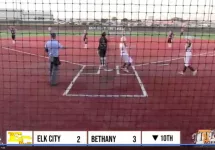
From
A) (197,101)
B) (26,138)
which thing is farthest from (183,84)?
(26,138)

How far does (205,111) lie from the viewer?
680cm

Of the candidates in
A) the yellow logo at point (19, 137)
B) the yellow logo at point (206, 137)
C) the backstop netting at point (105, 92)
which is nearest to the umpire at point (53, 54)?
the backstop netting at point (105, 92)

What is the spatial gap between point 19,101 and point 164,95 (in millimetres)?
3034

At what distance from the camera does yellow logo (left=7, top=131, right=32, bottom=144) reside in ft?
14.2

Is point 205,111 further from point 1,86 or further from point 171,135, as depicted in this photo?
point 1,86

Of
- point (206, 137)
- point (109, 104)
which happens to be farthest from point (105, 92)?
point (206, 137)

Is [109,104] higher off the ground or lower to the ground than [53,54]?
lower

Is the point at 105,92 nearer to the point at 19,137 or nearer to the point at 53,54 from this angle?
the point at 53,54

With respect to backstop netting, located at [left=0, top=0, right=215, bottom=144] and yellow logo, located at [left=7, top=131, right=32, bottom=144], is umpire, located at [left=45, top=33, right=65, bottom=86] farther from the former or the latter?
yellow logo, located at [left=7, top=131, right=32, bottom=144]

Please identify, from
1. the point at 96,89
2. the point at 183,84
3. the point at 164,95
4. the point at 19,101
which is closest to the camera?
the point at 19,101

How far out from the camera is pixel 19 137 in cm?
437
